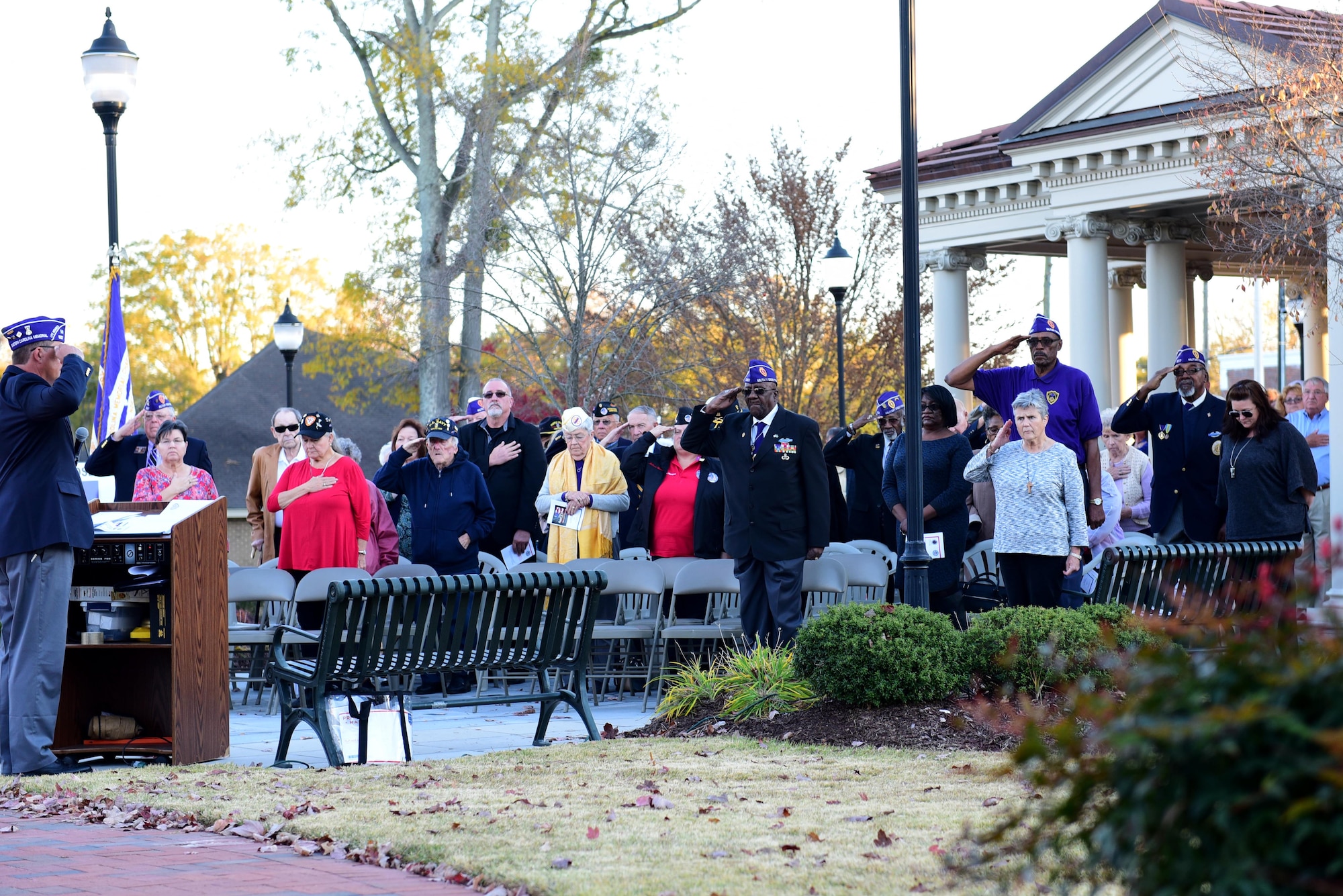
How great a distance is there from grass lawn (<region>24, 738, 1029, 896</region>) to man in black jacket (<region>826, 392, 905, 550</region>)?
5.76m

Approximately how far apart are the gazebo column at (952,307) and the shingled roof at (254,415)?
70.9ft

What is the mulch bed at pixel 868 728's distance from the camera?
330 inches

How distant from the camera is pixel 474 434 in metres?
14.1

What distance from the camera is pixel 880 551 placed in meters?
13.3

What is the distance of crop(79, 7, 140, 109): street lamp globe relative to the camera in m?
13.5

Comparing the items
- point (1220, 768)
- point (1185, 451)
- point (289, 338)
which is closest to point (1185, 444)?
point (1185, 451)

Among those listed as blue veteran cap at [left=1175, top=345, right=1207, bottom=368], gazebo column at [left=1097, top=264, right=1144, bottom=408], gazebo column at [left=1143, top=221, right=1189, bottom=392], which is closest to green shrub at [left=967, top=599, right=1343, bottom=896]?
blue veteran cap at [left=1175, top=345, right=1207, bottom=368]

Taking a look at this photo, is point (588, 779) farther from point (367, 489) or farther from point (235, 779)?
point (367, 489)

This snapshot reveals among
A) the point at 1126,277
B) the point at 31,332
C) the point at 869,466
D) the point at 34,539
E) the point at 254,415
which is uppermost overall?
the point at 1126,277

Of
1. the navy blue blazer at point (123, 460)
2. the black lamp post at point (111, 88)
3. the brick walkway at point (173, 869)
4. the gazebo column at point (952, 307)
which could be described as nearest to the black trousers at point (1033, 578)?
the brick walkway at point (173, 869)

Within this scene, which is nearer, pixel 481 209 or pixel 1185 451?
pixel 1185 451

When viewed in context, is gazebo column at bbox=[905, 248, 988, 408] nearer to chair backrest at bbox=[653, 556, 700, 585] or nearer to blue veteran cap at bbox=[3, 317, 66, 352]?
chair backrest at bbox=[653, 556, 700, 585]

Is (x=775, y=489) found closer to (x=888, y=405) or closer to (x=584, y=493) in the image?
(x=584, y=493)

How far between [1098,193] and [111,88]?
16759 mm
